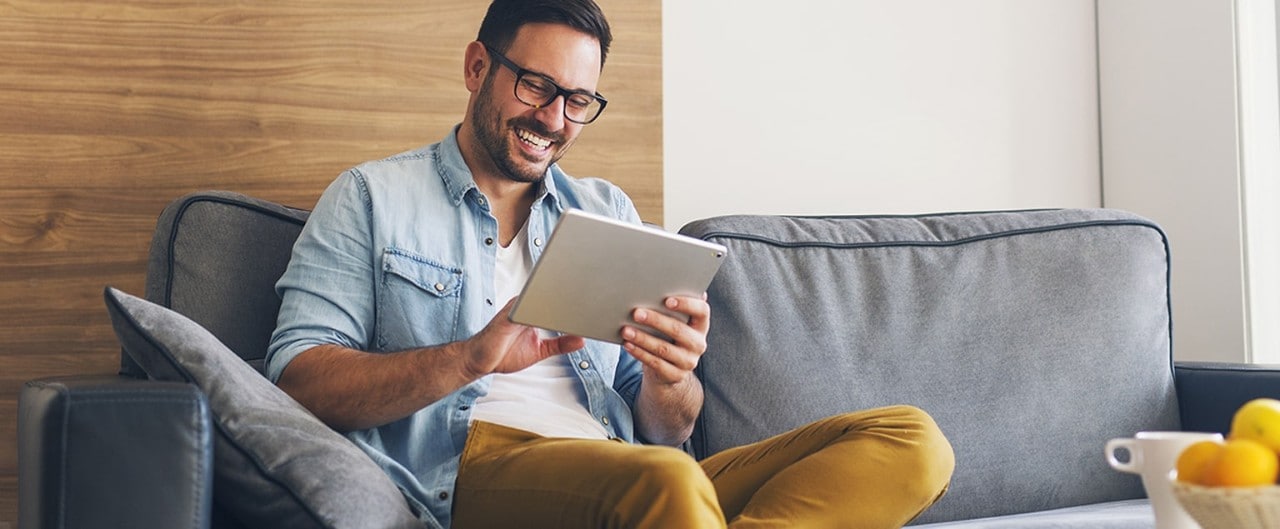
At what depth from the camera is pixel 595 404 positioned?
175 cm

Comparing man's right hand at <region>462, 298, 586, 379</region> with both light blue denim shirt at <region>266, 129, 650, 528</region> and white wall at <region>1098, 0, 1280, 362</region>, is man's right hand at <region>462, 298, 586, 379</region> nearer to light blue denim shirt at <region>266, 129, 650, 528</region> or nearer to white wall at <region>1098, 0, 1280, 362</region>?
light blue denim shirt at <region>266, 129, 650, 528</region>

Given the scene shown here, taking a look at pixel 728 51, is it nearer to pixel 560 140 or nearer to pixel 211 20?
pixel 560 140

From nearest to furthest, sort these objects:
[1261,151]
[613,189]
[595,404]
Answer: [595,404]
[613,189]
[1261,151]

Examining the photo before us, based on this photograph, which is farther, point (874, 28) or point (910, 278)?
point (874, 28)

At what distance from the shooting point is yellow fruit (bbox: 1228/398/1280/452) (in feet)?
3.09

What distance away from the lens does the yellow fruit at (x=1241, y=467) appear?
0.91 meters

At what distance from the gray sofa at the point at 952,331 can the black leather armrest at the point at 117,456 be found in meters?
0.56

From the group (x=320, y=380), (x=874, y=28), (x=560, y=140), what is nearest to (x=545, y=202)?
(x=560, y=140)

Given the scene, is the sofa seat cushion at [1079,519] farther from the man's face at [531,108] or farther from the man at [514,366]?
the man's face at [531,108]

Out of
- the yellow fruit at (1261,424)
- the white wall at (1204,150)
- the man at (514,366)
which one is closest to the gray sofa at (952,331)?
Result: the man at (514,366)

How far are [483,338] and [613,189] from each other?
58cm

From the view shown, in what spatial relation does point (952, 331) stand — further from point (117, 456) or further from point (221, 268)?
point (117, 456)

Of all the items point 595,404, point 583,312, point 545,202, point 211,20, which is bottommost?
point 595,404

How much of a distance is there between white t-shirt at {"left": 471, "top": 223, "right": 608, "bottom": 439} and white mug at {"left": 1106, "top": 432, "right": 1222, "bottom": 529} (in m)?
0.76
